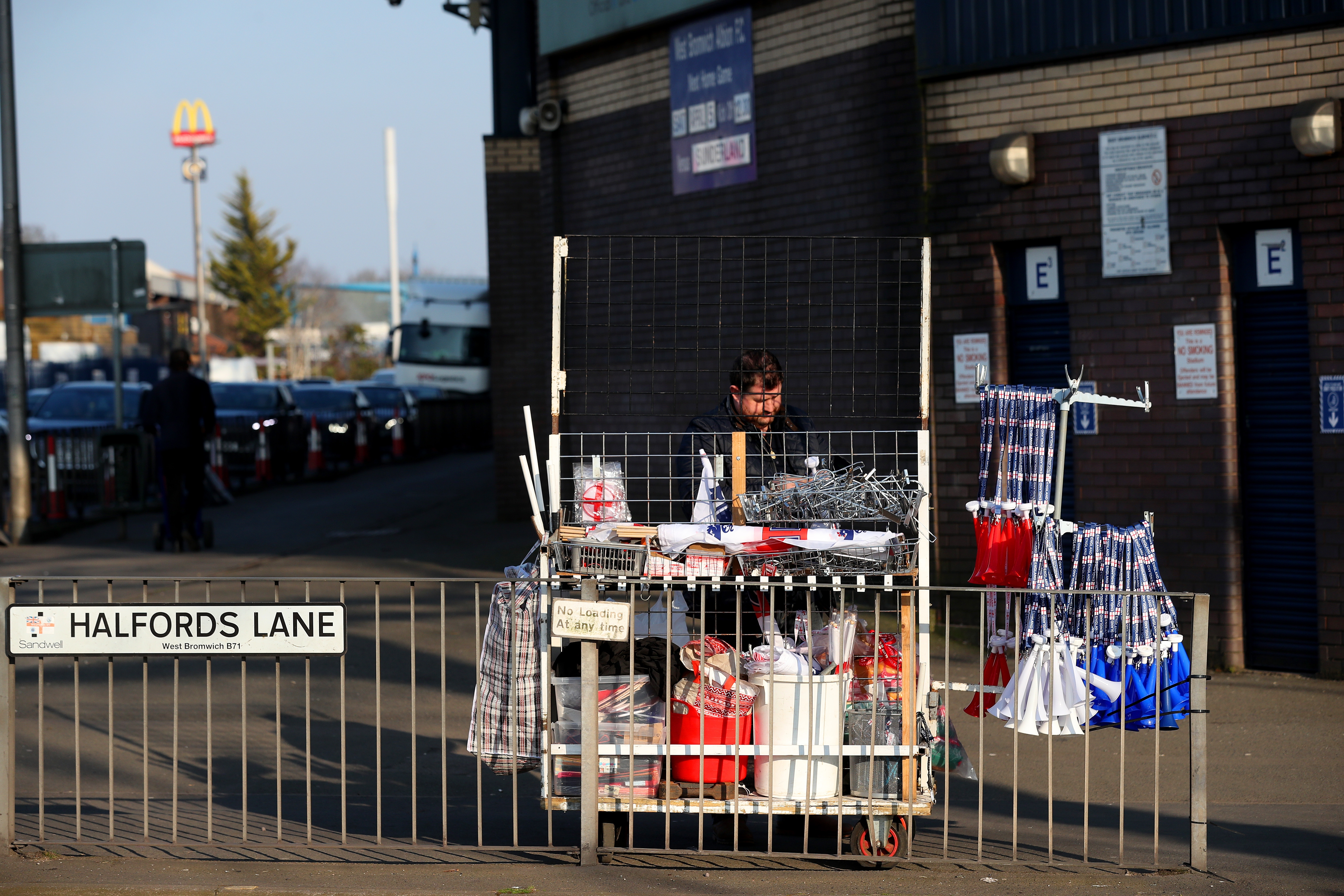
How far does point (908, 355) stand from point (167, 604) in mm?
6429

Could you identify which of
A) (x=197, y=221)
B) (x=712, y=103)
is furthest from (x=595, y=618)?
(x=197, y=221)

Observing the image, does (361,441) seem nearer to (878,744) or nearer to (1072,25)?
(1072,25)

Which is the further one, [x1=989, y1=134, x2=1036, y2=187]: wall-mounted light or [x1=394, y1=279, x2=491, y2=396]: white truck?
[x1=394, y1=279, x2=491, y2=396]: white truck

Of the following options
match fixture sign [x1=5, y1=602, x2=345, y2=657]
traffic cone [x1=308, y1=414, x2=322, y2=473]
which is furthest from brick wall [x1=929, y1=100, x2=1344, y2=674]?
traffic cone [x1=308, y1=414, x2=322, y2=473]

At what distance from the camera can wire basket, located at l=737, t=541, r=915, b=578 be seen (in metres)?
5.23

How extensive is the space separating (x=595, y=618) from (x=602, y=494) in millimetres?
679

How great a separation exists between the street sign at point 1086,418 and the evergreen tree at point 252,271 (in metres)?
73.1

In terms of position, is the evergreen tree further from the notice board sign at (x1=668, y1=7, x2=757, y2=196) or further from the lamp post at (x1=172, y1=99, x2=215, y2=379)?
the notice board sign at (x1=668, y1=7, x2=757, y2=196)

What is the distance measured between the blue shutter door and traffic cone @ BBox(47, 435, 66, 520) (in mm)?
13644

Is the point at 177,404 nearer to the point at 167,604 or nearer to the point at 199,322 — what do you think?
the point at 167,604

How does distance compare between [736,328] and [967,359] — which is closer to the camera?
[736,328]

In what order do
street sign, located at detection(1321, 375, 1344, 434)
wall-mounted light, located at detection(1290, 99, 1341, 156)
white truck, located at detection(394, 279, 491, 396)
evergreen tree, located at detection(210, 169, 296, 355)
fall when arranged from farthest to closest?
evergreen tree, located at detection(210, 169, 296, 355) < white truck, located at detection(394, 279, 491, 396) < street sign, located at detection(1321, 375, 1344, 434) < wall-mounted light, located at detection(1290, 99, 1341, 156)

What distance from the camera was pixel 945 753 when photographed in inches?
214

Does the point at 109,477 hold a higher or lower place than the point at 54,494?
higher
